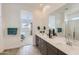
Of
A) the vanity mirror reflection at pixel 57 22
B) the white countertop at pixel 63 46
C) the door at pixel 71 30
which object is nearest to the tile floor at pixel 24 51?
the white countertop at pixel 63 46

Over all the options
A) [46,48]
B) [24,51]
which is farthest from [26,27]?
[46,48]

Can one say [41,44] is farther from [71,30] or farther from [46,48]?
[71,30]

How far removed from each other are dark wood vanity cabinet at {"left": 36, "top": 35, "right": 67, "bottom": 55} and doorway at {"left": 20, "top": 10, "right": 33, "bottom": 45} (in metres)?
0.19

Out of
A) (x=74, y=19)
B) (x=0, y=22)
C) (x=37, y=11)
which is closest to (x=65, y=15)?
(x=74, y=19)

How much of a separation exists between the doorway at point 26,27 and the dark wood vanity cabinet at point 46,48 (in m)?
0.19

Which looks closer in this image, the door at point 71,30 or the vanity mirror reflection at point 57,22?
the door at point 71,30

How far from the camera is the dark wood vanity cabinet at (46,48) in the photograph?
7.65ft

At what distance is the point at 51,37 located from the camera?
2.95m

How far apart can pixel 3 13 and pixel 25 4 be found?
45 cm

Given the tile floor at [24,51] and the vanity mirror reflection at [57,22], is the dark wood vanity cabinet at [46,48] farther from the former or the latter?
the vanity mirror reflection at [57,22]

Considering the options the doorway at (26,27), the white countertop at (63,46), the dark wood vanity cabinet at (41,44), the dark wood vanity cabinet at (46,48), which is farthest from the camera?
the dark wood vanity cabinet at (41,44)

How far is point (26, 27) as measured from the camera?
2.53 m
